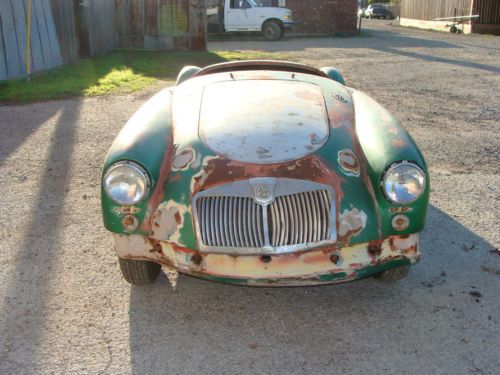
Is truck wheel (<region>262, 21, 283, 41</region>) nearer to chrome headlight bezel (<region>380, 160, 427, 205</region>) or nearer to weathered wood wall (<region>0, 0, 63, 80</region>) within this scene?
weathered wood wall (<region>0, 0, 63, 80</region>)

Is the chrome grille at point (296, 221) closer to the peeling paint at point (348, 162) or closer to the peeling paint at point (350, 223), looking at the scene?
the peeling paint at point (350, 223)

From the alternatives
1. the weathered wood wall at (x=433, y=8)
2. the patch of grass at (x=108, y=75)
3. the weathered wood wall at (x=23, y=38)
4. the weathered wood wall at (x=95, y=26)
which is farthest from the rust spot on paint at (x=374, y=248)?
the weathered wood wall at (x=433, y=8)

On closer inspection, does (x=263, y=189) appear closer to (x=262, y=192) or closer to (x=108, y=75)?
(x=262, y=192)

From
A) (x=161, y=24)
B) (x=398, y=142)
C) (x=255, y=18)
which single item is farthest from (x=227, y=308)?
(x=255, y=18)

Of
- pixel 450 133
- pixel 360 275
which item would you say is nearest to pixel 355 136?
pixel 360 275

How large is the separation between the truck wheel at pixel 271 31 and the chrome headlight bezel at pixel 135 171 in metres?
20.6

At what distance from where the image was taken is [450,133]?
285 inches

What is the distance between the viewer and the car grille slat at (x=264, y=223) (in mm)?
2990

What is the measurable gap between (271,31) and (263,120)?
20209 mm

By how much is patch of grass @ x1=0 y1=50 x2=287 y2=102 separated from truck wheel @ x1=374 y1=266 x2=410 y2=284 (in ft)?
24.5

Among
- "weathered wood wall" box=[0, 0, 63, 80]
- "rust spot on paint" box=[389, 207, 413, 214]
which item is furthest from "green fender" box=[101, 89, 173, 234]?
"weathered wood wall" box=[0, 0, 63, 80]

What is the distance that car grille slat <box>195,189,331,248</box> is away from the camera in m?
2.99

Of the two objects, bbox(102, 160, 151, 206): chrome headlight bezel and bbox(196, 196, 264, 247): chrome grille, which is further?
bbox(102, 160, 151, 206): chrome headlight bezel

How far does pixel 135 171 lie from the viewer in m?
3.22
